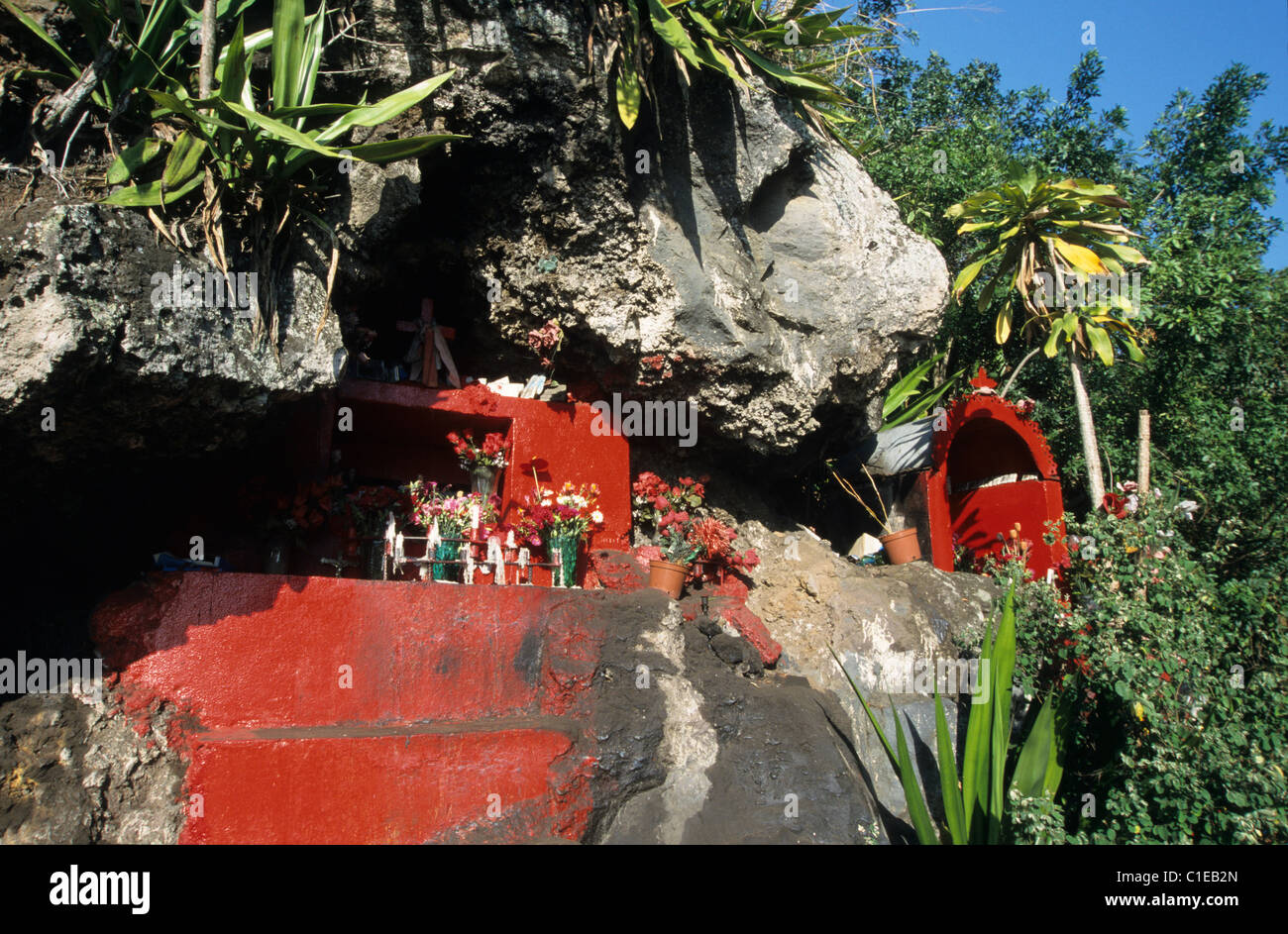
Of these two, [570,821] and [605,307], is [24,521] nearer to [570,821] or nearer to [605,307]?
[570,821]

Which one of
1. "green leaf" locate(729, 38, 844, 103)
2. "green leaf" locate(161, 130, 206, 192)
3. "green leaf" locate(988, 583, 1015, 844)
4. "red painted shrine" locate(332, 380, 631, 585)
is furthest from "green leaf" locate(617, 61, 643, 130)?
"green leaf" locate(988, 583, 1015, 844)

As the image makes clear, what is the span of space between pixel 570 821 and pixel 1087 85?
1396 cm

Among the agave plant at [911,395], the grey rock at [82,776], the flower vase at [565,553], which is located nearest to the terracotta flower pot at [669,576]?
the flower vase at [565,553]

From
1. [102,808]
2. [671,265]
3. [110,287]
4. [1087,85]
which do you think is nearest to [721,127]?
[671,265]

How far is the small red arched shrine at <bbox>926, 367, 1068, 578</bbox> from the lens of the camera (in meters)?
10.3

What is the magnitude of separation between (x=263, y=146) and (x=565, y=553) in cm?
377

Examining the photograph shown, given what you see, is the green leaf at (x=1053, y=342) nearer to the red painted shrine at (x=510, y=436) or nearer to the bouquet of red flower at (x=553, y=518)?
the red painted shrine at (x=510, y=436)

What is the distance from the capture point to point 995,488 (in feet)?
36.6

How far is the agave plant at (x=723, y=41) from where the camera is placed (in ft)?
24.0

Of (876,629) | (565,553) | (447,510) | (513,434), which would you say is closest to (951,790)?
(876,629)

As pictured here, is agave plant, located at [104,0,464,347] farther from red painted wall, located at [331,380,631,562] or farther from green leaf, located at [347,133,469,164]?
red painted wall, located at [331,380,631,562]

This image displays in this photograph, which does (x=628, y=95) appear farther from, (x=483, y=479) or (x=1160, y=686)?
(x=1160, y=686)

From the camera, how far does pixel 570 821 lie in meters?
5.79

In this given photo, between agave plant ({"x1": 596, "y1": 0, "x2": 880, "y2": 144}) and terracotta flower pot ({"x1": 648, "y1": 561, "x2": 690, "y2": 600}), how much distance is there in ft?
11.7
